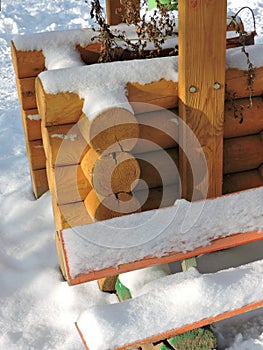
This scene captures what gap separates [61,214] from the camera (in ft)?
8.61

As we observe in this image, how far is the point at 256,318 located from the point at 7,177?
102 inches

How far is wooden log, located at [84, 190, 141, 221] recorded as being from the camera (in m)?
2.44

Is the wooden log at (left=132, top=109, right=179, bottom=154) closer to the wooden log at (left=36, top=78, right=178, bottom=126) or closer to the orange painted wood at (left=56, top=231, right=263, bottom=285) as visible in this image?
the wooden log at (left=36, top=78, right=178, bottom=126)

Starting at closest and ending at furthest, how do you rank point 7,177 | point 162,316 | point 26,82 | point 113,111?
point 162,316, point 113,111, point 26,82, point 7,177

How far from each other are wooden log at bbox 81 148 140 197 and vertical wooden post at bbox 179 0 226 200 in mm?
384

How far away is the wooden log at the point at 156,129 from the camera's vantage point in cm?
251

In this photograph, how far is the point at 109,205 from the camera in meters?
2.46

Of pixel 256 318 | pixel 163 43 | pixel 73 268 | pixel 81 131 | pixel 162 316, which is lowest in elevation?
pixel 256 318

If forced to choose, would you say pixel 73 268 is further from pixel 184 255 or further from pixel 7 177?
pixel 7 177

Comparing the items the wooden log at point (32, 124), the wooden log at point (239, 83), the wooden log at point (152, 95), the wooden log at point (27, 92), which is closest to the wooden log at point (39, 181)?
the wooden log at point (32, 124)

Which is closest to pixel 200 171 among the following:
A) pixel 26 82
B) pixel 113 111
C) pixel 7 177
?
pixel 113 111

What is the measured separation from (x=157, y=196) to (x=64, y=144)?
623 millimetres

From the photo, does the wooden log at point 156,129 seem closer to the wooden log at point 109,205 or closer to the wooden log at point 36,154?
the wooden log at point 109,205

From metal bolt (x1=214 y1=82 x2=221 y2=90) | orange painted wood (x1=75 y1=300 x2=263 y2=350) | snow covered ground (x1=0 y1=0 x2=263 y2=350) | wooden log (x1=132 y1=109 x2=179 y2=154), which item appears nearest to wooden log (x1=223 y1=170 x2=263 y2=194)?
snow covered ground (x1=0 y1=0 x2=263 y2=350)
